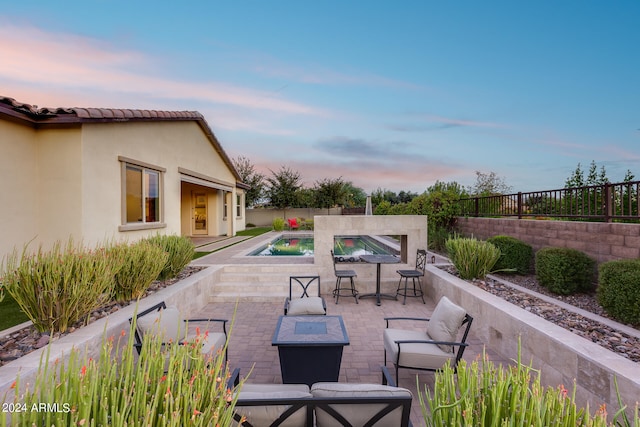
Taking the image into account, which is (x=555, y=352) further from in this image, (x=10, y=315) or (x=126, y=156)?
(x=126, y=156)

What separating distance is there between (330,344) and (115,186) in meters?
7.40

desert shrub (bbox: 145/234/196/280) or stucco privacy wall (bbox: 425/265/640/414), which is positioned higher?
desert shrub (bbox: 145/234/196/280)

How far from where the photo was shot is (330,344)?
361 cm

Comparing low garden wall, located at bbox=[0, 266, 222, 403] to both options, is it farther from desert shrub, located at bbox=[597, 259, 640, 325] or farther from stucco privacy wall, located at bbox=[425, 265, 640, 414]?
desert shrub, located at bbox=[597, 259, 640, 325]

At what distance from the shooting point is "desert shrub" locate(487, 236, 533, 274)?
24.3 ft

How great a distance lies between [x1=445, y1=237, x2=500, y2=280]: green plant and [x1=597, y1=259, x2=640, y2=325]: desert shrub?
1.87 meters

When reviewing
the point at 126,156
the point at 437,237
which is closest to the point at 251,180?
the point at 126,156

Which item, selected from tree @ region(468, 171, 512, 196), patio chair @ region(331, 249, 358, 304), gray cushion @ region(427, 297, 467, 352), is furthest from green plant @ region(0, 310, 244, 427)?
tree @ region(468, 171, 512, 196)

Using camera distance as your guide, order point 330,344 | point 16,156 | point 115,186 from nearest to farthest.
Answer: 1. point 330,344
2. point 16,156
3. point 115,186

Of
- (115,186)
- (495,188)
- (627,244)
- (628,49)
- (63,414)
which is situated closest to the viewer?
(63,414)

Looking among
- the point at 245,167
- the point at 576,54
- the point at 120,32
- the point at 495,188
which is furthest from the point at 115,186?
the point at 495,188

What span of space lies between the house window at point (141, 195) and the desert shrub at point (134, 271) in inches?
136

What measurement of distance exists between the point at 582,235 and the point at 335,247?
10252 mm

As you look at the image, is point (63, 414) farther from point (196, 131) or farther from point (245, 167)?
point (245, 167)
